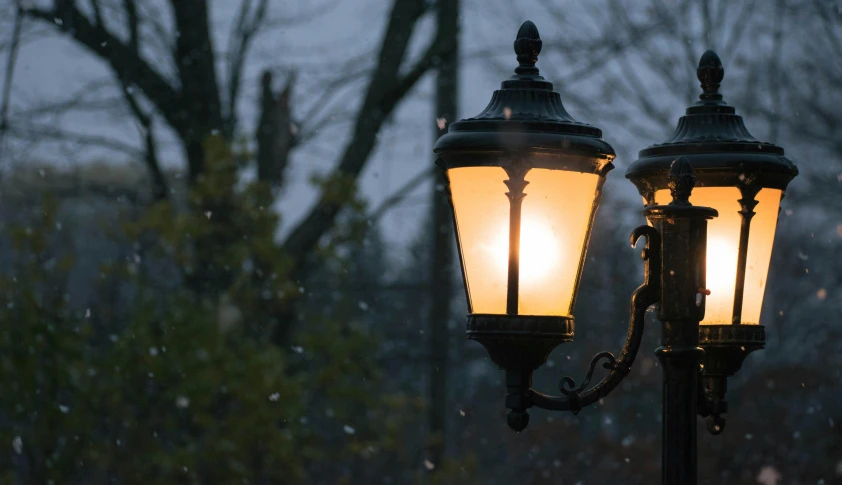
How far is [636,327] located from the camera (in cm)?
253

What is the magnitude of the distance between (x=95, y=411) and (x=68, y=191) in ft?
5.48

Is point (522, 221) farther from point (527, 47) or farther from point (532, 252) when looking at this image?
point (527, 47)

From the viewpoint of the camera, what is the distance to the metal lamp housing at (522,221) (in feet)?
7.77

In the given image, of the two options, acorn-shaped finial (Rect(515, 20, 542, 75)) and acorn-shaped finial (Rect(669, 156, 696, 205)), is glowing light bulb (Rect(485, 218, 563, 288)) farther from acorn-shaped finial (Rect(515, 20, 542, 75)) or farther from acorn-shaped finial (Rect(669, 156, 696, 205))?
acorn-shaped finial (Rect(515, 20, 542, 75))

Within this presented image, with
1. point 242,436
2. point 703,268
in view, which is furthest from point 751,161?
point 242,436

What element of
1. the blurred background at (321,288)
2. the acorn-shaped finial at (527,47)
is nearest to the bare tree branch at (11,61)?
the blurred background at (321,288)

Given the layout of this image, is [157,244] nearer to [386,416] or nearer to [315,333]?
[315,333]

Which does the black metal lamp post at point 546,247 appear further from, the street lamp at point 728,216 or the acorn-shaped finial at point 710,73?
the acorn-shaped finial at point 710,73

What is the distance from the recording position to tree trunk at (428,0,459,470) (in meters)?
7.71

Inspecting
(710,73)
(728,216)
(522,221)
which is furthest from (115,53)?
(522,221)

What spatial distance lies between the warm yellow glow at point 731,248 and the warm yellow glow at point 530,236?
1.68ft

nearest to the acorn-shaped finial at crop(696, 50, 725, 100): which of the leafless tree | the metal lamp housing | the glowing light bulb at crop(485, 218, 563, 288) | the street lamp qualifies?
the street lamp

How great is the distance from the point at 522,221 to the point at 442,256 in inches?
229

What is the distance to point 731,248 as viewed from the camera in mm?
2779
